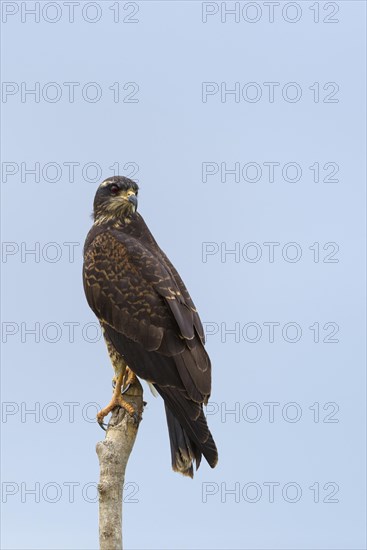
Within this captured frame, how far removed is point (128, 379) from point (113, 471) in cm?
192

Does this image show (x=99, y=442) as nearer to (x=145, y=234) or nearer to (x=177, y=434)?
(x=177, y=434)

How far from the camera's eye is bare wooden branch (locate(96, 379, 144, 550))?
1068 centimetres

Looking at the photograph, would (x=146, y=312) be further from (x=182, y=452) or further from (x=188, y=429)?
(x=182, y=452)

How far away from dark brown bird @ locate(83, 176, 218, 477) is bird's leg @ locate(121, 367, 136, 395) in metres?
0.01

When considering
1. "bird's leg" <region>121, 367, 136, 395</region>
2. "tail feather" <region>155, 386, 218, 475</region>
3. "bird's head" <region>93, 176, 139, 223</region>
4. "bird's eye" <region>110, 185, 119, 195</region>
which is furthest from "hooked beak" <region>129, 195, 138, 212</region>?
"tail feather" <region>155, 386, 218, 475</region>

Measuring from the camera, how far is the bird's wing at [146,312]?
39.9 feet

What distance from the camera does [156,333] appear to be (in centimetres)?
1237

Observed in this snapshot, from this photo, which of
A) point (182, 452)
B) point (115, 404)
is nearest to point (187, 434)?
point (182, 452)

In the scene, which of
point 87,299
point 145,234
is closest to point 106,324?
point 87,299

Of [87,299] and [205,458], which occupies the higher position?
[87,299]

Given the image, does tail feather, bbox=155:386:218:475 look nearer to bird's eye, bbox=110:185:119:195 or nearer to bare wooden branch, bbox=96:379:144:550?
bare wooden branch, bbox=96:379:144:550

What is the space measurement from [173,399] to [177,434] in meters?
0.36

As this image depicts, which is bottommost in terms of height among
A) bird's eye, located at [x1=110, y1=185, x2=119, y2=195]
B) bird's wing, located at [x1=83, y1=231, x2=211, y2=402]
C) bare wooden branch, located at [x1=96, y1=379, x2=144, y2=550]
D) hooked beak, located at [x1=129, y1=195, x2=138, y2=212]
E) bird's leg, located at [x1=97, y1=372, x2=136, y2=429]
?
bare wooden branch, located at [x1=96, y1=379, x2=144, y2=550]

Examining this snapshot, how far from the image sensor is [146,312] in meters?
12.5
